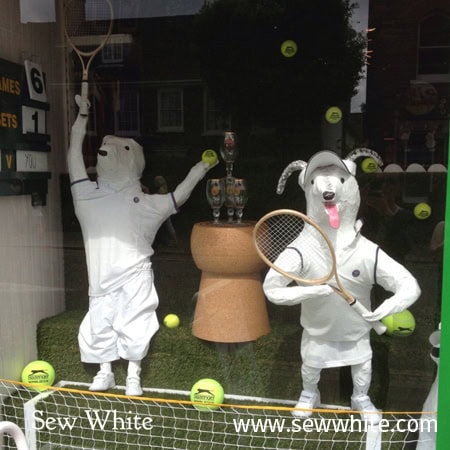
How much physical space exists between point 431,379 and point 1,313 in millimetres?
2108

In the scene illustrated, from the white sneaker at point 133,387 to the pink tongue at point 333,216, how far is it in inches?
50.3

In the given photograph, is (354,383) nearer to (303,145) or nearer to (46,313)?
(303,145)

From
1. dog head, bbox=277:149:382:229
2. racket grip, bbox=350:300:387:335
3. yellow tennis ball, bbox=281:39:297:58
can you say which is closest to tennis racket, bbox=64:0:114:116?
yellow tennis ball, bbox=281:39:297:58

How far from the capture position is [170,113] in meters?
3.17

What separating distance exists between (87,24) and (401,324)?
7.18 feet

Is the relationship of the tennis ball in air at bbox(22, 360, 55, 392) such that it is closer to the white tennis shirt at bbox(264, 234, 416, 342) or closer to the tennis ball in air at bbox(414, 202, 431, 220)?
the white tennis shirt at bbox(264, 234, 416, 342)

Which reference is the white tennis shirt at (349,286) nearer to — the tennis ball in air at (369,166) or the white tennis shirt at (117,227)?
the tennis ball in air at (369,166)

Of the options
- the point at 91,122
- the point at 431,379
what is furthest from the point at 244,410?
the point at 91,122

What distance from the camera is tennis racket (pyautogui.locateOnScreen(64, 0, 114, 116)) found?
3.04 meters

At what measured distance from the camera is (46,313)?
3264mm

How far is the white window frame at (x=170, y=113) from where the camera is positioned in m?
3.13

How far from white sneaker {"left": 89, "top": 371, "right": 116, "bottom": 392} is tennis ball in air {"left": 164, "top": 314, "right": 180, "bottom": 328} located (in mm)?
381

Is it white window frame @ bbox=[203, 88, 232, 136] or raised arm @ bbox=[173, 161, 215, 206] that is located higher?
white window frame @ bbox=[203, 88, 232, 136]

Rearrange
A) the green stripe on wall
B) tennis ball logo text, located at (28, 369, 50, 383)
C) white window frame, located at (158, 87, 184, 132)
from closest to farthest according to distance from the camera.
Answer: the green stripe on wall
tennis ball logo text, located at (28, 369, 50, 383)
white window frame, located at (158, 87, 184, 132)
